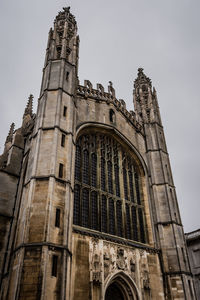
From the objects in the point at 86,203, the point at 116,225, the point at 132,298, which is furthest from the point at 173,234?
the point at 86,203

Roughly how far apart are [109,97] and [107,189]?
301 inches

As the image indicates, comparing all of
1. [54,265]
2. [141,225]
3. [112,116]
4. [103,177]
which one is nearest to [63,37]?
[112,116]

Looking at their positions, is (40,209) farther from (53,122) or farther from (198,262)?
(198,262)

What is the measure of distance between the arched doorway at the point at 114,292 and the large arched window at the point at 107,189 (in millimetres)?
2707

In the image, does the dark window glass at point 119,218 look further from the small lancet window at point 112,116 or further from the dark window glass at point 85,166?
the small lancet window at point 112,116

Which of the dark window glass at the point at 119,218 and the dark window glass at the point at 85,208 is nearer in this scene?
the dark window glass at the point at 85,208

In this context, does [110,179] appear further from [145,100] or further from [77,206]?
[145,100]

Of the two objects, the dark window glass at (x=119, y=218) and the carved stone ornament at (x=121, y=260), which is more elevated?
the dark window glass at (x=119, y=218)

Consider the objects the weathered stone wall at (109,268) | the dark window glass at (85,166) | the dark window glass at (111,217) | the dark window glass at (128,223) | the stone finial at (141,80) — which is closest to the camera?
the weathered stone wall at (109,268)

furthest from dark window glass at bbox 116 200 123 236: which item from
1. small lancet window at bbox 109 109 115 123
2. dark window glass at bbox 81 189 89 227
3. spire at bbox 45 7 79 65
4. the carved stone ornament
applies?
spire at bbox 45 7 79 65

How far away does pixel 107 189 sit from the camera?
16.6m

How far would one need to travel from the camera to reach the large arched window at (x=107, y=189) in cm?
1497

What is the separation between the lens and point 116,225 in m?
15.6

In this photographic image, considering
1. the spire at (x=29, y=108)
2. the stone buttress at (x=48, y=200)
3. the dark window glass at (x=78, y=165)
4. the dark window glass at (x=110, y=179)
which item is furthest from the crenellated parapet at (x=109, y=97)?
the spire at (x=29, y=108)
